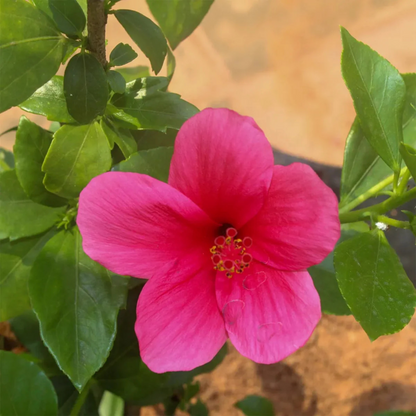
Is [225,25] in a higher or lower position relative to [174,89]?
higher

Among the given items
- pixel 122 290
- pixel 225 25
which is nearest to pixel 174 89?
pixel 225 25

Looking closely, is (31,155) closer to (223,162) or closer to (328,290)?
(223,162)

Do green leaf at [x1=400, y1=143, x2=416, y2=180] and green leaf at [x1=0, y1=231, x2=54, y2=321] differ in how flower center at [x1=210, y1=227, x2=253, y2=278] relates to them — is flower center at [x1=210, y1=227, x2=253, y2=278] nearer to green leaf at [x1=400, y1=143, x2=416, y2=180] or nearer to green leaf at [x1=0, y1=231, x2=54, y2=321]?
green leaf at [x1=400, y1=143, x2=416, y2=180]

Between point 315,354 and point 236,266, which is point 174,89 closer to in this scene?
point 315,354

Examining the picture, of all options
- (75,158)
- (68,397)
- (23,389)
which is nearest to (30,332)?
(68,397)

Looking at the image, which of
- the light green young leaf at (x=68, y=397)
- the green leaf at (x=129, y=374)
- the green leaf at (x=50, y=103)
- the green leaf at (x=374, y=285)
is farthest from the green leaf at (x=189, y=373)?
the green leaf at (x=50, y=103)
